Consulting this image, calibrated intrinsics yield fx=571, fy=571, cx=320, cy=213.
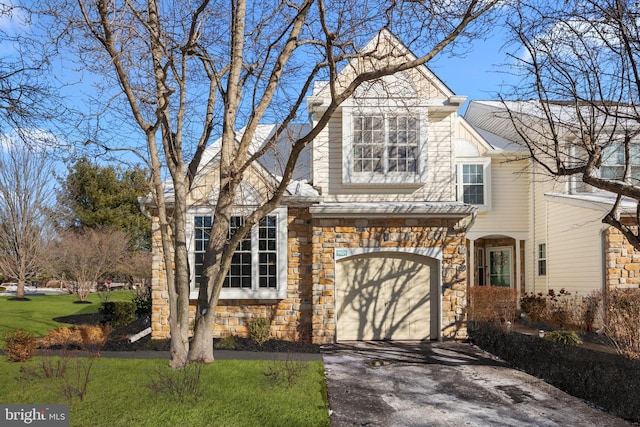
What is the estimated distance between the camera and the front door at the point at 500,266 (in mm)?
20859

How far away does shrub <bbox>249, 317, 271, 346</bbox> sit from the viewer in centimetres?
1306

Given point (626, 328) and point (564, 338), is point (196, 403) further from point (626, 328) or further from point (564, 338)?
point (564, 338)

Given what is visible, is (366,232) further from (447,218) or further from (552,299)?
(552,299)

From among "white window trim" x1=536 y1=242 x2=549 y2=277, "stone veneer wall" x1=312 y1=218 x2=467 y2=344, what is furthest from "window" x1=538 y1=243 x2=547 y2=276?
"stone veneer wall" x1=312 y1=218 x2=467 y2=344

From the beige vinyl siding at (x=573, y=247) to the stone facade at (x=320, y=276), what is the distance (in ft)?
13.3

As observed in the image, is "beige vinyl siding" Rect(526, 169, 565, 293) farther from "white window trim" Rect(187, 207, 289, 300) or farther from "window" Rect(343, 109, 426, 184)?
"white window trim" Rect(187, 207, 289, 300)

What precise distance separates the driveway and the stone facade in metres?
1.41

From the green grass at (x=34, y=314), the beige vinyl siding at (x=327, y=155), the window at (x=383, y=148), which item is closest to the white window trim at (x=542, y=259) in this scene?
the window at (x=383, y=148)

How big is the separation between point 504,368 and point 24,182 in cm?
2623

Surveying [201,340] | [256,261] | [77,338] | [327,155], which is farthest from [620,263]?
[77,338]

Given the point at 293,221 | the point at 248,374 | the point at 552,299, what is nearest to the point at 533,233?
the point at 552,299

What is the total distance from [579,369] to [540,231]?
33.6 ft

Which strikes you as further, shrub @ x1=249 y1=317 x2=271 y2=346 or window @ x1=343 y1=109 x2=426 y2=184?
window @ x1=343 y1=109 x2=426 y2=184

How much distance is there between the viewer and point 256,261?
44.8ft
